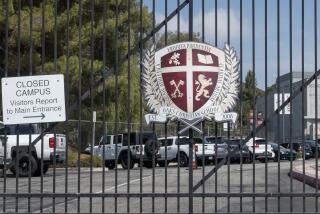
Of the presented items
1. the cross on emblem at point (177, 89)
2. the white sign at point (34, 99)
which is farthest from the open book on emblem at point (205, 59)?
the white sign at point (34, 99)

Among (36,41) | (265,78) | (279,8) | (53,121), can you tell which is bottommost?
(53,121)

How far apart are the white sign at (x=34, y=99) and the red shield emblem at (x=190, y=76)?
1.38m

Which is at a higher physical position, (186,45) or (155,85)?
(186,45)

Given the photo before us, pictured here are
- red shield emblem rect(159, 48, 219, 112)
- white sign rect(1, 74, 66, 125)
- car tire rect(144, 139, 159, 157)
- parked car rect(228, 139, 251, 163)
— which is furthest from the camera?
white sign rect(1, 74, 66, 125)

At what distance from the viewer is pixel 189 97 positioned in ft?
24.8

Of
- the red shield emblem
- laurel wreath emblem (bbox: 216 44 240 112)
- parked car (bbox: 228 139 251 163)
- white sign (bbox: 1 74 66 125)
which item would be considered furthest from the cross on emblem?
white sign (bbox: 1 74 66 125)

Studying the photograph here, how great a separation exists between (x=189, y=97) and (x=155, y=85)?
0.47 metres

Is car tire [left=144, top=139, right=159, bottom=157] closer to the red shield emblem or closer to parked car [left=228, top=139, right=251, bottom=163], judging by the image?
the red shield emblem

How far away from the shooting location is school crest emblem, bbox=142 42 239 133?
24.7 feet

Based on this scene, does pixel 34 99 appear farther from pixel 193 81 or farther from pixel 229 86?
pixel 229 86

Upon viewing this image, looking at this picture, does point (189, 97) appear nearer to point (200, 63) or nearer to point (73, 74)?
point (200, 63)

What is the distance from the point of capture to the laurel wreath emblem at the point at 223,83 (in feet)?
24.8

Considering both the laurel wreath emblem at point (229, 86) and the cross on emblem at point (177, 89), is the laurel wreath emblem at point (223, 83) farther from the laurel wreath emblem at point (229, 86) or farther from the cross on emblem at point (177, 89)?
the cross on emblem at point (177, 89)

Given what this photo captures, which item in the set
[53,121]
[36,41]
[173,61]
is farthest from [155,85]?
[36,41]
